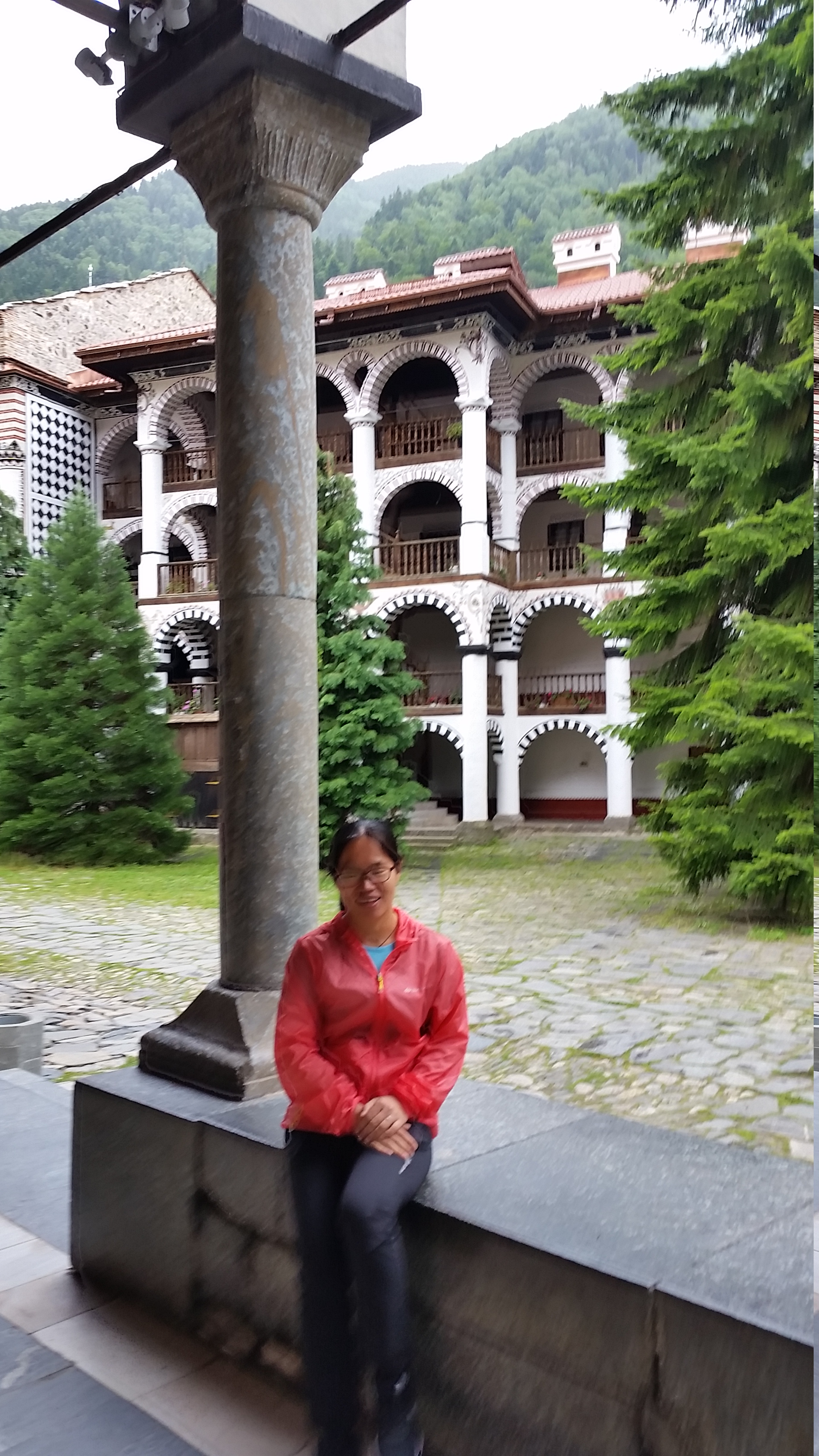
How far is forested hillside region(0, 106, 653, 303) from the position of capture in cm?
204

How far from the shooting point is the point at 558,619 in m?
2.04

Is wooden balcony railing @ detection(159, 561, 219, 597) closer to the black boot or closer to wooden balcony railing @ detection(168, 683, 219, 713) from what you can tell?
wooden balcony railing @ detection(168, 683, 219, 713)

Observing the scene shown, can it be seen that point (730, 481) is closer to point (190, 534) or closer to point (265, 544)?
point (265, 544)

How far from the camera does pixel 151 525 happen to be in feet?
8.81

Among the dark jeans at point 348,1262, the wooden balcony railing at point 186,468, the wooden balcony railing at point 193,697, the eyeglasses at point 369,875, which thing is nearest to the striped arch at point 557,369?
the wooden balcony railing at point 186,468

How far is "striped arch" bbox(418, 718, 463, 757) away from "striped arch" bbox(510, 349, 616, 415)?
0.69 metres

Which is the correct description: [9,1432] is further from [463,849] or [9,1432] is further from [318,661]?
[318,661]

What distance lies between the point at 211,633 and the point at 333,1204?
155cm

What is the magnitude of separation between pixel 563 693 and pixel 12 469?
1.90 m

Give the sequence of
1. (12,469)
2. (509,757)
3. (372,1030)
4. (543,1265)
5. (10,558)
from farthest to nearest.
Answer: (10,558), (12,469), (509,757), (372,1030), (543,1265)

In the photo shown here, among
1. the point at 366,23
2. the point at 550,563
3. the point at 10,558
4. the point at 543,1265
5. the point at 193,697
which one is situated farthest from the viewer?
the point at 10,558

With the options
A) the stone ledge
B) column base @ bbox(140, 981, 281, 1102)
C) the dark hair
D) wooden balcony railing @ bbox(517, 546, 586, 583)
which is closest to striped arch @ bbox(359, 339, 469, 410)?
wooden balcony railing @ bbox(517, 546, 586, 583)

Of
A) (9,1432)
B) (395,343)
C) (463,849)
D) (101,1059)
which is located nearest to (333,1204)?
(9,1432)

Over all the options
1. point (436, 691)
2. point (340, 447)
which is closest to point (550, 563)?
point (436, 691)
